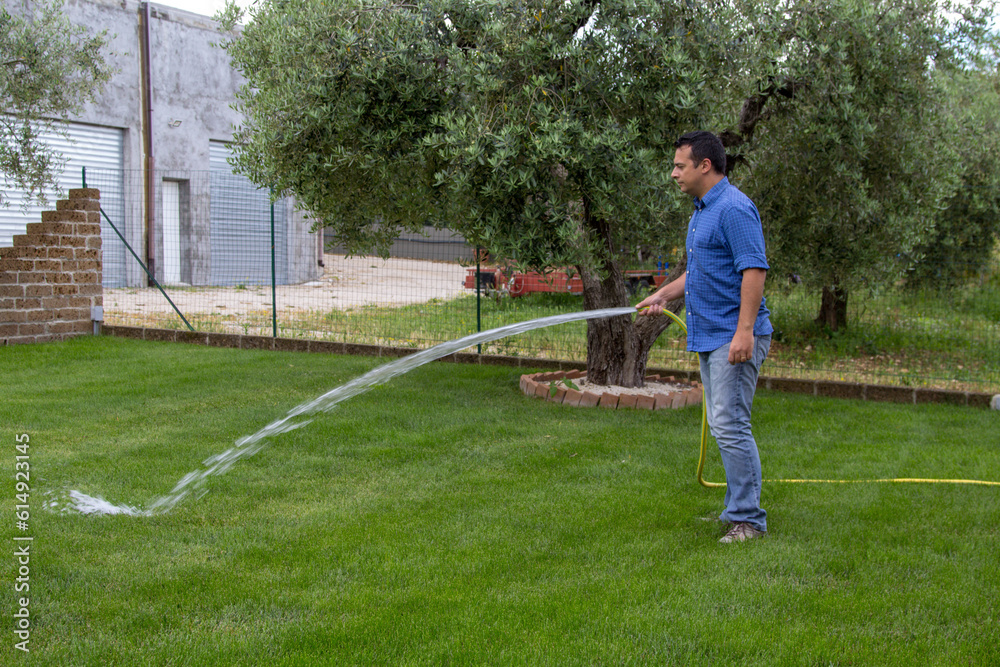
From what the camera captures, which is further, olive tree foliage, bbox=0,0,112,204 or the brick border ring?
olive tree foliage, bbox=0,0,112,204

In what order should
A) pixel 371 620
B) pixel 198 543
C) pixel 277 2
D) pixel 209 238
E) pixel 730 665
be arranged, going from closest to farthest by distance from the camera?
pixel 730 665, pixel 371 620, pixel 198 543, pixel 277 2, pixel 209 238

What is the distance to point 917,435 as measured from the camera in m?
6.95

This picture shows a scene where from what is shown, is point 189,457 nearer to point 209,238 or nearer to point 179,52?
point 209,238

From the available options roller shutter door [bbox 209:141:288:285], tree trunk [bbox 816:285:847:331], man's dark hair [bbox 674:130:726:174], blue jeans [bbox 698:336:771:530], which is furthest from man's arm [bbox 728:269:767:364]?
roller shutter door [bbox 209:141:288:285]

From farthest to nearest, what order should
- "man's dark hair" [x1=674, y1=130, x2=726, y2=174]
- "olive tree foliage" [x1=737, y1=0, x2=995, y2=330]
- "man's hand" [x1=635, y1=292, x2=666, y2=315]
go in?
1. "olive tree foliage" [x1=737, y1=0, x2=995, y2=330]
2. "man's hand" [x1=635, y1=292, x2=666, y2=315]
3. "man's dark hair" [x1=674, y1=130, x2=726, y2=174]

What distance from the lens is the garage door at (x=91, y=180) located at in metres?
18.0

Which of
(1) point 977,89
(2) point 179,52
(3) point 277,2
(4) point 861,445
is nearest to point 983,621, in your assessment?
(4) point 861,445

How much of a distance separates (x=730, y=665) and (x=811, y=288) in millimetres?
7640

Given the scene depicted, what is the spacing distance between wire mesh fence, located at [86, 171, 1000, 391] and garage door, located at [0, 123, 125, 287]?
0.07 m

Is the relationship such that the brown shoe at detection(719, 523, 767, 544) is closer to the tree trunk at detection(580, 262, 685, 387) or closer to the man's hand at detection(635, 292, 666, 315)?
the man's hand at detection(635, 292, 666, 315)

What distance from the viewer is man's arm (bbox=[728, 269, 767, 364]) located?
4188 mm

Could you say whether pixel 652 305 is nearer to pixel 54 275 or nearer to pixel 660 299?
pixel 660 299

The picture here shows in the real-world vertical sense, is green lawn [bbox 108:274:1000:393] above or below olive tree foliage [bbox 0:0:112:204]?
below

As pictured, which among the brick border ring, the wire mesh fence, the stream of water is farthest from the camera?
the wire mesh fence
